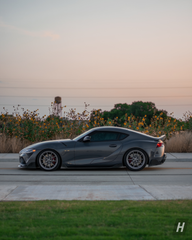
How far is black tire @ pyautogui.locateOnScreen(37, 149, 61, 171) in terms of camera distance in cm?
1096

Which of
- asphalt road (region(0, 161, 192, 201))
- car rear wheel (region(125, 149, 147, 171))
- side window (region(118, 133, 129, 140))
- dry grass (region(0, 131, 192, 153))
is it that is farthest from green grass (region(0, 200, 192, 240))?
dry grass (region(0, 131, 192, 153))

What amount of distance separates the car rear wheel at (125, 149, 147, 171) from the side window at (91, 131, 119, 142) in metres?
0.78

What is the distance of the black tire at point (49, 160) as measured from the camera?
1096 centimetres

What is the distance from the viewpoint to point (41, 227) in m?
4.29

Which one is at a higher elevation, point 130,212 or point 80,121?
point 80,121

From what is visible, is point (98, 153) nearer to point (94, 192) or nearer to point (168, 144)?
point (94, 192)

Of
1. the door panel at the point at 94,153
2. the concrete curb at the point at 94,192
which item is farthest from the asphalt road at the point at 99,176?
the concrete curb at the point at 94,192

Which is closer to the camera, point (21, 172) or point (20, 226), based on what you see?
point (20, 226)

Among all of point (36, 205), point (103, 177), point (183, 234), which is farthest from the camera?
point (103, 177)

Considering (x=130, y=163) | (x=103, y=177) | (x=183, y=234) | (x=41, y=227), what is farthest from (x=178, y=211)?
(x=130, y=163)

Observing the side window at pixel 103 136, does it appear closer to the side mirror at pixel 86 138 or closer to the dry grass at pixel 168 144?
the side mirror at pixel 86 138

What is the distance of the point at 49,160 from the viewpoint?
36.2ft

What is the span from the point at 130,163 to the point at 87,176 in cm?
173

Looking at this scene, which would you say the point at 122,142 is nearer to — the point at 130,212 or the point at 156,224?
the point at 130,212
